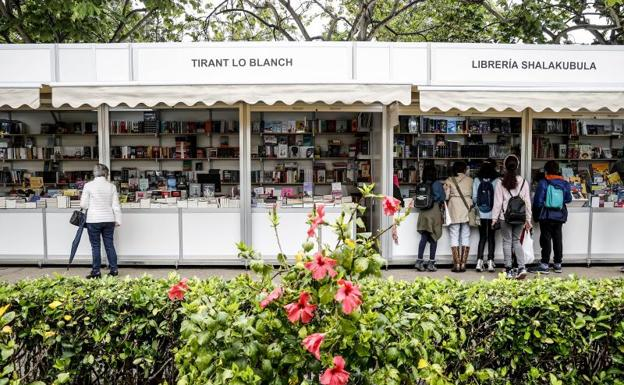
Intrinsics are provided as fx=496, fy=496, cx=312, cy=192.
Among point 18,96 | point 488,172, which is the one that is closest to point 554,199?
point 488,172

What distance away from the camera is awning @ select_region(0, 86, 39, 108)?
6996 millimetres

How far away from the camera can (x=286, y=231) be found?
8.00 metres

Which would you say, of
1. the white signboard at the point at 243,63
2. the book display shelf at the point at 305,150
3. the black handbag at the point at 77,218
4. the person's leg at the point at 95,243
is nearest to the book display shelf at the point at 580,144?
the book display shelf at the point at 305,150

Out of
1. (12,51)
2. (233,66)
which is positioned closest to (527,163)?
(233,66)

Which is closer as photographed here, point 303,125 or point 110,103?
point 110,103

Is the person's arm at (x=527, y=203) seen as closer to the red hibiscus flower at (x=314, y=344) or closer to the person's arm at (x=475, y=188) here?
the person's arm at (x=475, y=188)

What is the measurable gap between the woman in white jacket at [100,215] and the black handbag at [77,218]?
212 millimetres

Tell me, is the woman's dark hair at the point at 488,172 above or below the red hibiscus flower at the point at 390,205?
above

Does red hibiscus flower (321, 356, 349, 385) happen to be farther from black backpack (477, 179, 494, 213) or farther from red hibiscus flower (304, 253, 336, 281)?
black backpack (477, 179, 494, 213)

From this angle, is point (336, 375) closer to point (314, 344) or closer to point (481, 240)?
point (314, 344)

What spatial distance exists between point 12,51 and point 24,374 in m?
6.87

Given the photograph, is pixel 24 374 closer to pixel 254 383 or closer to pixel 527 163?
pixel 254 383

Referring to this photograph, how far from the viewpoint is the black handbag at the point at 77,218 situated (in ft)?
24.8

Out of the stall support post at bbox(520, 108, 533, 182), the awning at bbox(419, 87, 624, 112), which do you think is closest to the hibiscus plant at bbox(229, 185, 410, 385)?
the awning at bbox(419, 87, 624, 112)
